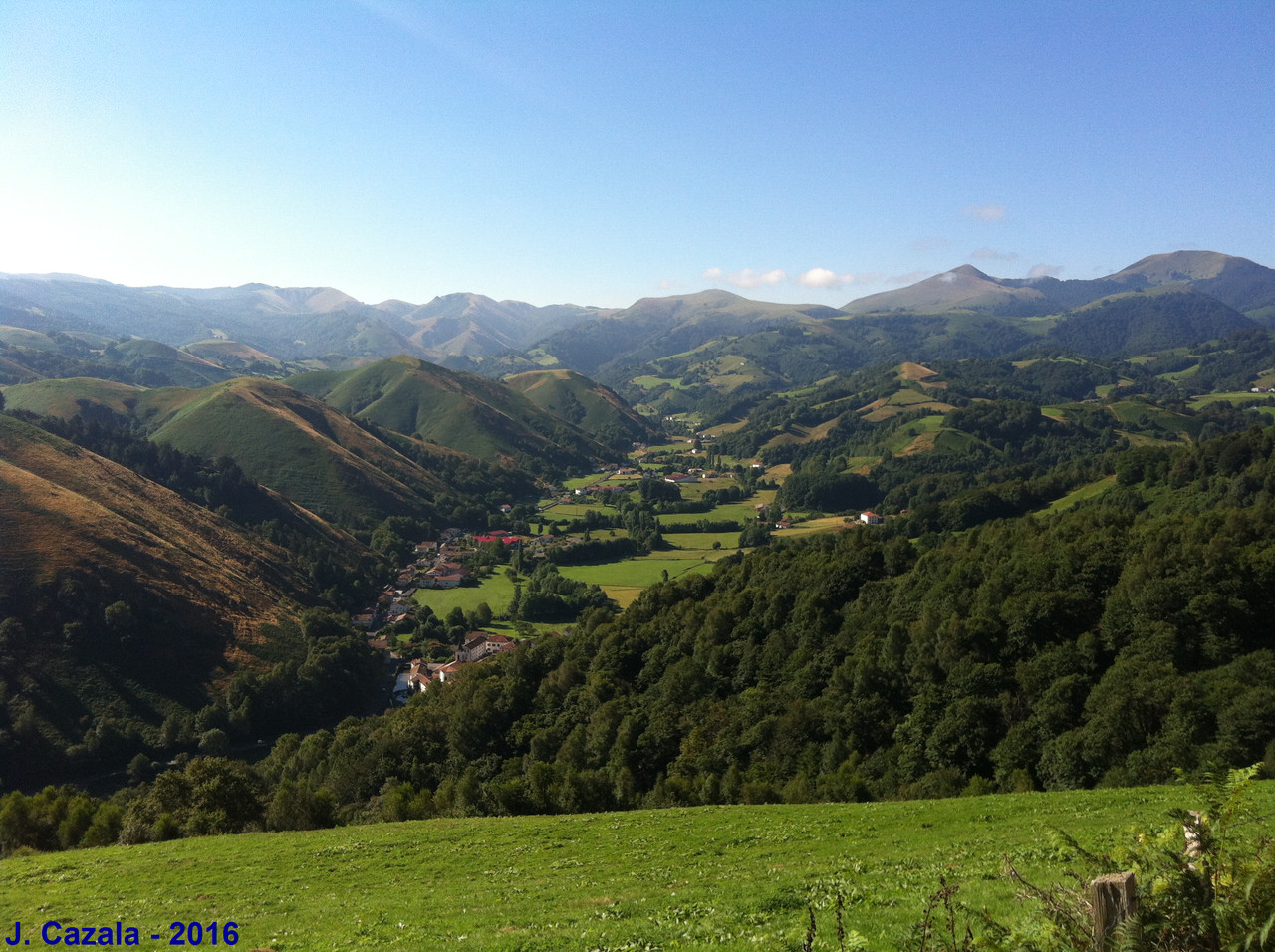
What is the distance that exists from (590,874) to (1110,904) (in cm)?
1868

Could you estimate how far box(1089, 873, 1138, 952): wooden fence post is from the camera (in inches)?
235

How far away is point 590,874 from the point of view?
2142 centimetres

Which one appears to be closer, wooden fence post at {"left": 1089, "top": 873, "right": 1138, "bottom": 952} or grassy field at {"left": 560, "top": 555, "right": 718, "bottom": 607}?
wooden fence post at {"left": 1089, "top": 873, "right": 1138, "bottom": 952}

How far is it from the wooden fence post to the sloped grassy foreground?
1259mm

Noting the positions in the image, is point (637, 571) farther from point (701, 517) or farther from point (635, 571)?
point (701, 517)

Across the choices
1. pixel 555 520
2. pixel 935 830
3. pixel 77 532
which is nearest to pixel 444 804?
pixel 935 830

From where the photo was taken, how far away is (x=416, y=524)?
554ft

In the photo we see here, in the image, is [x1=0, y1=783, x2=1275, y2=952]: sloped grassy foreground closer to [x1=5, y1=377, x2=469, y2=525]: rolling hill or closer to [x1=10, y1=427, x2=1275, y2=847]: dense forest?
[x1=10, y1=427, x2=1275, y2=847]: dense forest

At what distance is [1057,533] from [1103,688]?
26.8 meters

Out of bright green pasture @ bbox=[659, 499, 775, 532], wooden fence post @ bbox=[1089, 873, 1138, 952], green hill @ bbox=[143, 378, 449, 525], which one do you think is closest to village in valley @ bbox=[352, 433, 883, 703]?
bright green pasture @ bbox=[659, 499, 775, 532]

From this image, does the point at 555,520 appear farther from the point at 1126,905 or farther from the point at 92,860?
the point at 1126,905

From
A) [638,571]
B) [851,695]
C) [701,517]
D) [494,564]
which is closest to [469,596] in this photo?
[494,564]

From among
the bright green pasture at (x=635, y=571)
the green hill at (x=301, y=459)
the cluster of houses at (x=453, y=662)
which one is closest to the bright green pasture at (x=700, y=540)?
the bright green pasture at (x=635, y=571)

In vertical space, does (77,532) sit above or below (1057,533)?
below
